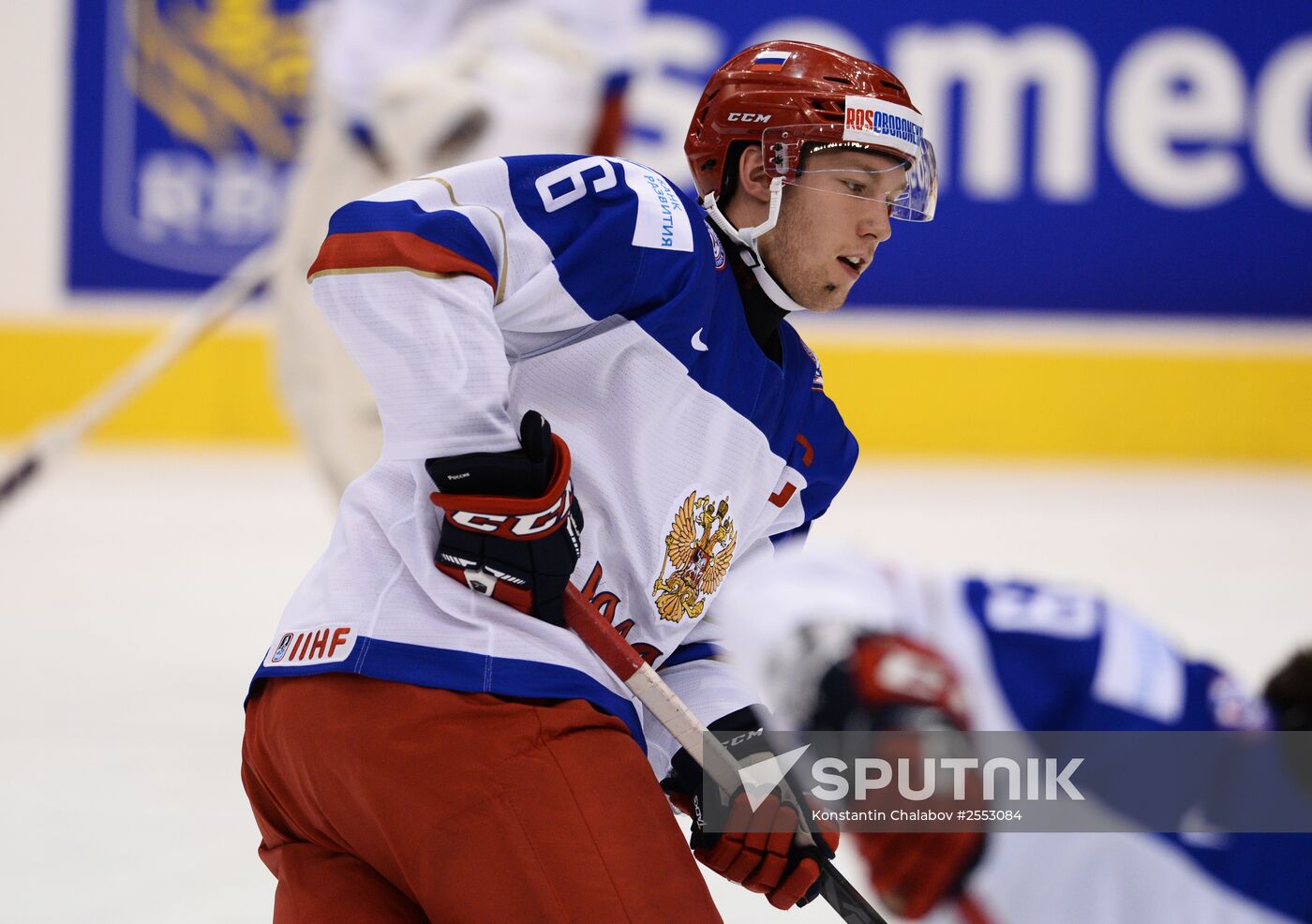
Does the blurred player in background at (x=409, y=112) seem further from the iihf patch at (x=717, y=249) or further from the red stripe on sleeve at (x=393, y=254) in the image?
the red stripe on sleeve at (x=393, y=254)

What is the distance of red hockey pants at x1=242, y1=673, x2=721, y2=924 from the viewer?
128 centimetres

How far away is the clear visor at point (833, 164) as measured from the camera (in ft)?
4.98

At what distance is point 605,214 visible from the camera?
4.52 ft

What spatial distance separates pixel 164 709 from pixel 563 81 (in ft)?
5.02

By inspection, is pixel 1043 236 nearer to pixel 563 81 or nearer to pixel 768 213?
pixel 563 81

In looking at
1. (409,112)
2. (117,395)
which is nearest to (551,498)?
(409,112)

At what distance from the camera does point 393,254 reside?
129 cm

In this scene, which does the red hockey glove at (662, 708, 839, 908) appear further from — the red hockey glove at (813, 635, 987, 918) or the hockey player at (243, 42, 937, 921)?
the red hockey glove at (813, 635, 987, 918)

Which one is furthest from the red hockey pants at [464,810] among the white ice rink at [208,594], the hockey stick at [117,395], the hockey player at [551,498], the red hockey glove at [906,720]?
the hockey stick at [117,395]

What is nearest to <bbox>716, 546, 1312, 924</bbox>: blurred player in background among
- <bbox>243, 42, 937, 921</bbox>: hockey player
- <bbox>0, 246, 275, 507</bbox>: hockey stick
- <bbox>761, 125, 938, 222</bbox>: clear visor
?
<bbox>243, 42, 937, 921</bbox>: hockey player

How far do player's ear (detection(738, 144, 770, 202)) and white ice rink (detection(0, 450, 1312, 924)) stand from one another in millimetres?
1134

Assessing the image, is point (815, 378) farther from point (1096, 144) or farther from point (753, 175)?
point (1096, 144)

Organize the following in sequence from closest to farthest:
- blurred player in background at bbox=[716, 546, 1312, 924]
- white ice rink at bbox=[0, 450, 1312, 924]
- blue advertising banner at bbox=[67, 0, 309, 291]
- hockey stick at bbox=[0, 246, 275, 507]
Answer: blurred player in background at bbox=[716, 546, 1312, 924], white ice rink at bbox=[0, 450, 1312, 924], hockey stick at bbox=[0, 246, 275, 507], blue advertising banner at bbox=[67, 0, 309, 291]

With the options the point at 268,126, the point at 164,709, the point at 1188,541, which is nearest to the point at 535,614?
the point at 164,709
